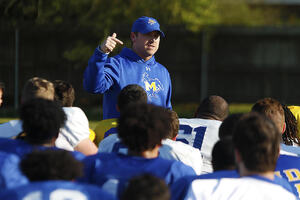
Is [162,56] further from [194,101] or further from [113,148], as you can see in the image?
[113,148]

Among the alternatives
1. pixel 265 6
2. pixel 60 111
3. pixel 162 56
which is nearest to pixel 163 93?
pixel 60 111

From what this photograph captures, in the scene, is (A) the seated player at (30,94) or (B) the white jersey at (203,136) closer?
(A) the seated player at (30,94)

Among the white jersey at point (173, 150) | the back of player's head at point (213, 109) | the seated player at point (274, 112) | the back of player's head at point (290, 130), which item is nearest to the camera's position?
the white jersey at point (173, 150)

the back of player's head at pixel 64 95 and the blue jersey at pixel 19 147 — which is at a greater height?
the back of player's head at pixel 64 95

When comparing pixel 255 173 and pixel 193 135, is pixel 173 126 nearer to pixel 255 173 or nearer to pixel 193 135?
pixel 193 135

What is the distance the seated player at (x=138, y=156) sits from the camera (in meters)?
2.90

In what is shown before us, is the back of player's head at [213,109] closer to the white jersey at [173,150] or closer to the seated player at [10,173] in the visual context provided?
the white jersey at [173,150]

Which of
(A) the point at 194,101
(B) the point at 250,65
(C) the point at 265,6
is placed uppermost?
(C) the point at 265,6

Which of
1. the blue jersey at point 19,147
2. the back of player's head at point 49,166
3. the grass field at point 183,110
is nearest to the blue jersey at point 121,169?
the blue jersey at point 19,147

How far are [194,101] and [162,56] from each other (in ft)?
6.90

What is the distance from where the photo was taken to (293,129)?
5.27 metres

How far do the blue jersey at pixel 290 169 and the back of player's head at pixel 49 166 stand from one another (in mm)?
1806

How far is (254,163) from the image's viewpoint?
2.68 metres

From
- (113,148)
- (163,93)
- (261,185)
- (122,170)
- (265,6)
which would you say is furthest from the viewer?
(265,6)
